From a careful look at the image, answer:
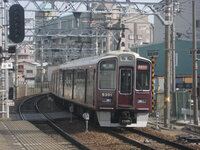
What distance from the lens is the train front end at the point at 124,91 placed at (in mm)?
13398

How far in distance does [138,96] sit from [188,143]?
3.01 meters

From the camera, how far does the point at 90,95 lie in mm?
14453

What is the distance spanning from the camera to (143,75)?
13.7 metres

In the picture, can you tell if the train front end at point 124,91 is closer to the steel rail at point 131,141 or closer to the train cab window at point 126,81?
the train cab window at point 126,81

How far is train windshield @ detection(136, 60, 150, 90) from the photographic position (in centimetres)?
1363

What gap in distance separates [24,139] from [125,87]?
13.3 ft

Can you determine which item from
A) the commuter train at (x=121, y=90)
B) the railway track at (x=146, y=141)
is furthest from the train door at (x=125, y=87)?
the railway track at (x=146, y=141)

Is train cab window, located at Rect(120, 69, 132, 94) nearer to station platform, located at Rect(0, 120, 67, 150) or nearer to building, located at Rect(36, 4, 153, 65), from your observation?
station platform, located at Rect(0, 120, 67, 150)

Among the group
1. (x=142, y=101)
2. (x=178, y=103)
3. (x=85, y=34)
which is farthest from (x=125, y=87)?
(x=85, y=34)

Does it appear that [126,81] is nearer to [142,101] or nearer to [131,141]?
[142,101]

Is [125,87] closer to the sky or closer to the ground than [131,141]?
closer to the sky

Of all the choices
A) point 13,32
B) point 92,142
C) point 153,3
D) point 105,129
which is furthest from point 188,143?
point 153,3

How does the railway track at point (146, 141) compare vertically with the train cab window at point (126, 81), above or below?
below

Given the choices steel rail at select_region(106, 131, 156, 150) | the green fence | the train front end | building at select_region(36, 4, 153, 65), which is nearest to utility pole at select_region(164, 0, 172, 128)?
the train front end
